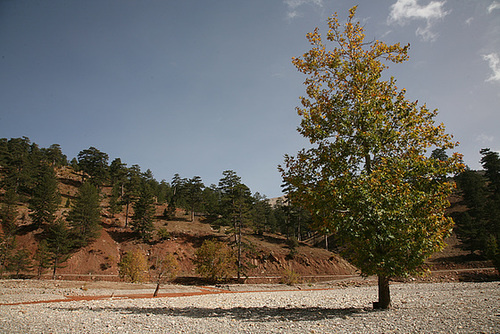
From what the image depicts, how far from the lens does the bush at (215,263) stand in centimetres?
4378

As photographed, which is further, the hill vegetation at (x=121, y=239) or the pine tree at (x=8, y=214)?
the pine tree at (x=8, y=214)

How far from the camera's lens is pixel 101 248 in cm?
5559

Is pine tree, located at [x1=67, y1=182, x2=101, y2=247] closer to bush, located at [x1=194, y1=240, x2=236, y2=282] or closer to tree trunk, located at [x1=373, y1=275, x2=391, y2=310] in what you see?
bush, located at [x1=194, y1=240, x2=236, y2=282]

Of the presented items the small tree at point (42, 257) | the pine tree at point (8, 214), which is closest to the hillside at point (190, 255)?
the pine tree at point (8, 214)

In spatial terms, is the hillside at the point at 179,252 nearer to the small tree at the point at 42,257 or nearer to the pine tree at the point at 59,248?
the pine tree at the point at 59,248

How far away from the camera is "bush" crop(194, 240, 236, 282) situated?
43.8 metres

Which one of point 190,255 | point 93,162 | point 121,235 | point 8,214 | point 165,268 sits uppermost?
point 93,162

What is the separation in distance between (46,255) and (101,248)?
12534 mm

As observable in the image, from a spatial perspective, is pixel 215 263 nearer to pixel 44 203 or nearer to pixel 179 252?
pixel 179 252

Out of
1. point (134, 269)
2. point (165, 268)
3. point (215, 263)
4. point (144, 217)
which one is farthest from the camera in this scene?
point (144, 217)

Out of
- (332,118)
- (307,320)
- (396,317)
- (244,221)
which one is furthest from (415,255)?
(244,221)

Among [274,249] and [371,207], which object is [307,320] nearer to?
[371,207]

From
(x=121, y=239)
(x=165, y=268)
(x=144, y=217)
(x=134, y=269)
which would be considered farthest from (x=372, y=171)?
(x=121, y=239)

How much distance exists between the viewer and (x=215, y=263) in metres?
44.2
